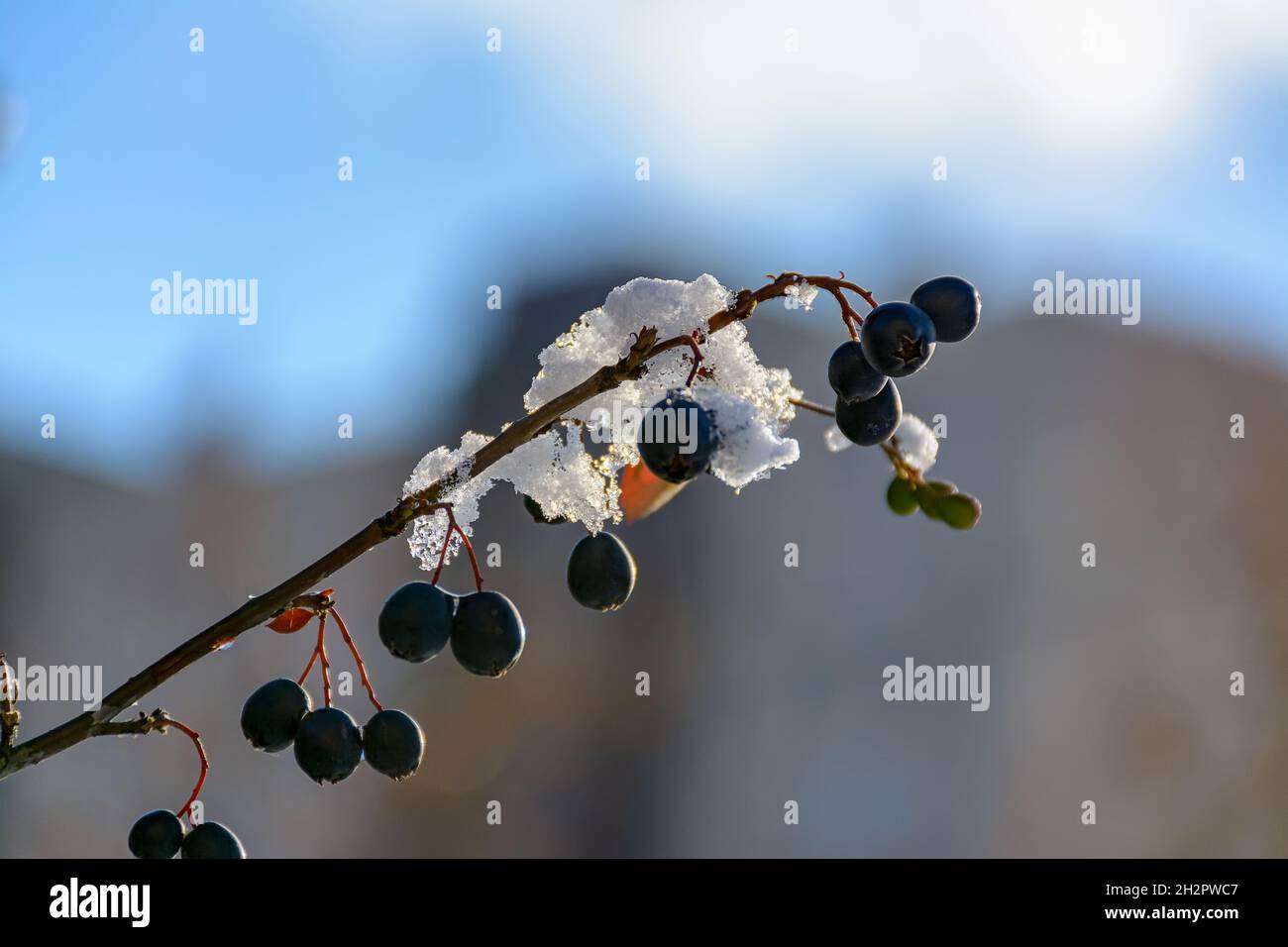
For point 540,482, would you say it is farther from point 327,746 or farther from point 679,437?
point 327,746

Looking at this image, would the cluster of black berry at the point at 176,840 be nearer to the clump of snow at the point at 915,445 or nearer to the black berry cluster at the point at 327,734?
the black berry cluster at the point at 327,734

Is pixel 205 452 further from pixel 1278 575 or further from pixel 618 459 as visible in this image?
pixel 618 459

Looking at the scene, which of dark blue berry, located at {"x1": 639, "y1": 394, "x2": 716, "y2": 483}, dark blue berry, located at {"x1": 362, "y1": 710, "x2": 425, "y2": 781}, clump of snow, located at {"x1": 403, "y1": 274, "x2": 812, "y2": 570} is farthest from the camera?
dark blue berry, located at {"x1": 362, "y1": 710, "x2": 425, "y2": 781}

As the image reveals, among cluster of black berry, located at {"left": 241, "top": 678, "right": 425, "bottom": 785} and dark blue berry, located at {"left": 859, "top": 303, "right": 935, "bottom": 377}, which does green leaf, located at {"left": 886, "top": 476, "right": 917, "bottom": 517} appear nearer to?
dark blue berry, located at {"left": 859, "top": 303, "right": 935, "bottom": 377}

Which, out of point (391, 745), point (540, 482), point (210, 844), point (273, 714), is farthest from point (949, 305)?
point (210, 844)

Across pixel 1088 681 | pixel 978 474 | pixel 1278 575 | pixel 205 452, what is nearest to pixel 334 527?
pixel 205 452

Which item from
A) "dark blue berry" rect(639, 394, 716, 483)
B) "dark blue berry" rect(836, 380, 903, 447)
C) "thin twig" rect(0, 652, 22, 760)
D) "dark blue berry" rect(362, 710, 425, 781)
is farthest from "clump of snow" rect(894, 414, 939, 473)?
"thin twig" rect(0, 652, 22, 760)
